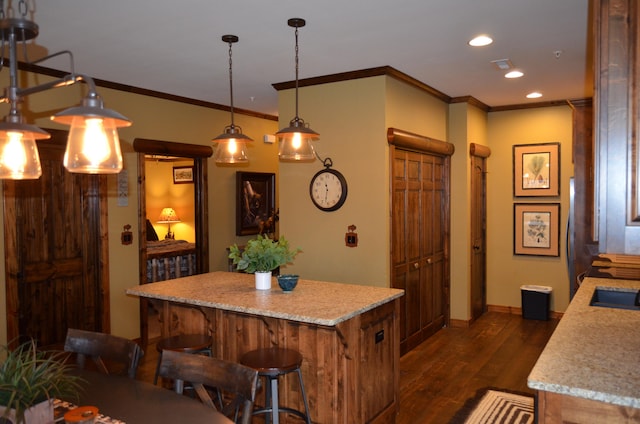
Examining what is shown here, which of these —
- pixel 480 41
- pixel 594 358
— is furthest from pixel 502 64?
pixel 594 358

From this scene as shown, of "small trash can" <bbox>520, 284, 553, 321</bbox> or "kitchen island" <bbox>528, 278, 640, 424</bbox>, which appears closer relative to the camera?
"kitchen island" <bbox>528, 278, 640, 424</bbox>

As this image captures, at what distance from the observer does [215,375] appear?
2.05 m

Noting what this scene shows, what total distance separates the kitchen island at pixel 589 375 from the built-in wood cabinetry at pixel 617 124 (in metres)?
0.56

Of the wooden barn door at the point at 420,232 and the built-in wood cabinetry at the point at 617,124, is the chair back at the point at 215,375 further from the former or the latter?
the wooden barn door at the point at 420,232

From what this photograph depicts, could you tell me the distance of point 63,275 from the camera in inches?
182

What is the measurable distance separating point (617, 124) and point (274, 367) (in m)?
1.99

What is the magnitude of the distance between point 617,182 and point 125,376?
6.77 ft

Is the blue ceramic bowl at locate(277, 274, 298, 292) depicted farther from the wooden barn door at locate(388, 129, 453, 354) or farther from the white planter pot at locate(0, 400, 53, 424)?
the white planter pot at locate(0, 400, 53, 424)

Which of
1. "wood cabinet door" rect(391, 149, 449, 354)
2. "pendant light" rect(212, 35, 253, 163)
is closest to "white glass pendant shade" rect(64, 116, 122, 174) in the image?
"pendant light" rect(212, 35, 253, 163)

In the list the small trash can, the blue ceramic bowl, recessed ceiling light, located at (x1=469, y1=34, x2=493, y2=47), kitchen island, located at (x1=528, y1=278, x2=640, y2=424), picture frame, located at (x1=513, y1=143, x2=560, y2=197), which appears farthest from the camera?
picture frame, located at (x1=513, y1=143, x2=560, y2=197)

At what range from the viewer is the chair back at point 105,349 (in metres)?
2.30

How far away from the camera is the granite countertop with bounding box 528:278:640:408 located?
5.43 feet

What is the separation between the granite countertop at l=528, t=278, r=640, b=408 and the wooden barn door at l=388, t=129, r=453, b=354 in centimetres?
217

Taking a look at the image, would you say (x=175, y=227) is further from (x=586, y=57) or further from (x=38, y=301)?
(x=586, y=57)
